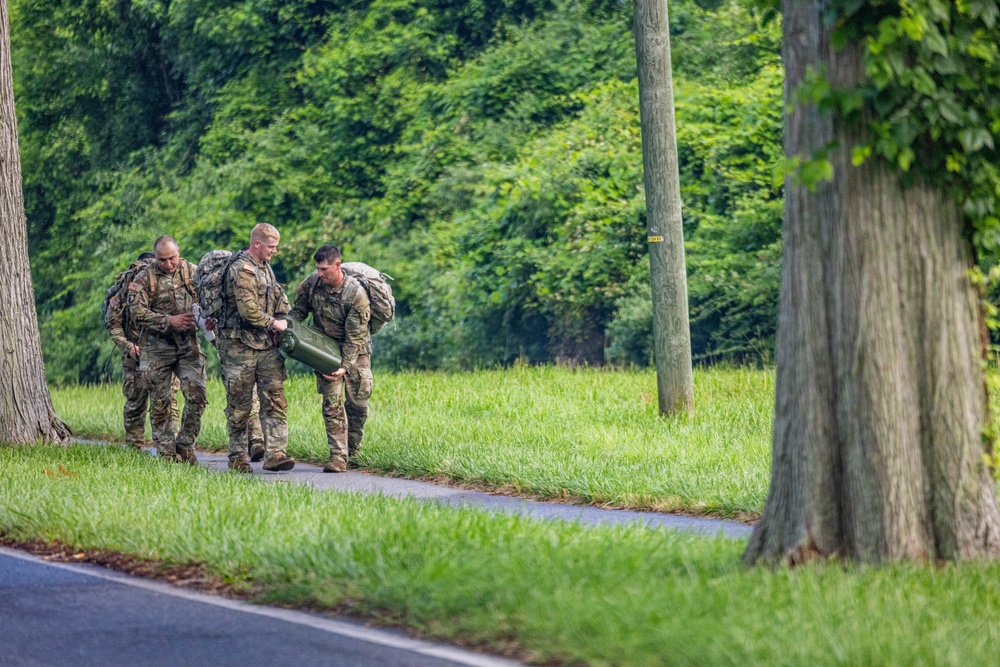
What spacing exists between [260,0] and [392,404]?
16.8 m

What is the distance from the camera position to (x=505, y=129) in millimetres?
26078

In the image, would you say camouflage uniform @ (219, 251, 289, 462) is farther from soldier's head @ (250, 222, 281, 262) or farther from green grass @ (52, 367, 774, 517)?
green grass @ (52, 367, 774, 517)

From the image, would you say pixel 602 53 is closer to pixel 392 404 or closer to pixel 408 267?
pixel 408 267

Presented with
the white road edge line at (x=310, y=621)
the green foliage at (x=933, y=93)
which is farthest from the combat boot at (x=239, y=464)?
the green foliage at (x=933, y=93)

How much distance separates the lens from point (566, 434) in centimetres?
1288

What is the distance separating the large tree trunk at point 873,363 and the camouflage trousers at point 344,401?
19.6 ft

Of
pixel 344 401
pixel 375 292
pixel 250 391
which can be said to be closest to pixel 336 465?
pixel 344 401

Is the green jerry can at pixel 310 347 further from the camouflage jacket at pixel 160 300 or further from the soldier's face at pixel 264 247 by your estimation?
the camouflage jacket at pixel 160 300

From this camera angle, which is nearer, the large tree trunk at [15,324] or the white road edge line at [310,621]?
the white road edge line at [310,621]

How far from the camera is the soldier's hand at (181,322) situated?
41.3 ft

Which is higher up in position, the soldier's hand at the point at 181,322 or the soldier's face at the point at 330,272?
the soldier's face at the point at 330,272

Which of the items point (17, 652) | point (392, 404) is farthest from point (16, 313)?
point (17, 652)

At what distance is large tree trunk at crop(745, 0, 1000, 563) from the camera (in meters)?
6.58

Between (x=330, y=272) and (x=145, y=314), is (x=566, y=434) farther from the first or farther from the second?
(x=145, y=314)
